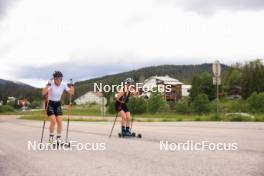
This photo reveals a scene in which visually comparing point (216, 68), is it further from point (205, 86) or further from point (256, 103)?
point (205, 86)

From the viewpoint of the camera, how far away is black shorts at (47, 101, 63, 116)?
540 inches

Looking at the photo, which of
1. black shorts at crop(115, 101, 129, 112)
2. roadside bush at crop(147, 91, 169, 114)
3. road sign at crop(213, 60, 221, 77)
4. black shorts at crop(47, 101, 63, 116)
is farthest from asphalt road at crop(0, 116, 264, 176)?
roadside bush at crop(147, 91, 169, 114)

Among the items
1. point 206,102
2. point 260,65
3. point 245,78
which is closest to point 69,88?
point 206,102

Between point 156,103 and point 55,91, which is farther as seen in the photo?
point 156,103

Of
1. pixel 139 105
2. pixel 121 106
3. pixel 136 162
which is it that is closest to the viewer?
pixel 136 162

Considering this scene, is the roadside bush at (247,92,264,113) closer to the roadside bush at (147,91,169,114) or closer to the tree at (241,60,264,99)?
the roadside bush at (147,91,169,114)

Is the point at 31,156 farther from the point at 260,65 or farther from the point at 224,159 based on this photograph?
the point at 260,65

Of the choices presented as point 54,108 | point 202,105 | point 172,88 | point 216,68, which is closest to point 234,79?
point 172,88

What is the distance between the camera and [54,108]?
13.8 m

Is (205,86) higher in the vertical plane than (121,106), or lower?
higher

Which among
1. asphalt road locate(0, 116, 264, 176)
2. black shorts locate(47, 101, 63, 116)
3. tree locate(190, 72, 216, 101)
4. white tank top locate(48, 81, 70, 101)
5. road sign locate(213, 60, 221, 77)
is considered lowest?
asphalt road locate(0, 116, 264, 176)

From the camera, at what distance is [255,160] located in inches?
355

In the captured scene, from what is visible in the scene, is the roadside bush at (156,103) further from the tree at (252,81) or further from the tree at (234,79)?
the tree at (234,79)

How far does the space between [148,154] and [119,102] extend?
598cm
